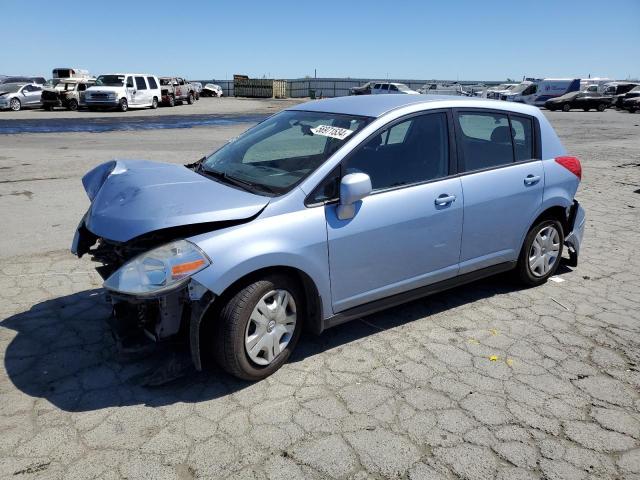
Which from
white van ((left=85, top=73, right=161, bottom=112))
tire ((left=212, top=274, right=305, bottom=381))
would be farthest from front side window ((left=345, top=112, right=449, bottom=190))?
white van ((left=85, top=73, right=161, bottom=112))

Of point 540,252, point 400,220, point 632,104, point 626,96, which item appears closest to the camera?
point 400,220

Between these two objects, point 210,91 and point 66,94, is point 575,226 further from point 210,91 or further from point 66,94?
point 210,91

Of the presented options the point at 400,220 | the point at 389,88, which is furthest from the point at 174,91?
the point at 400,220

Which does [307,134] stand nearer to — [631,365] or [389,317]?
[389,317]

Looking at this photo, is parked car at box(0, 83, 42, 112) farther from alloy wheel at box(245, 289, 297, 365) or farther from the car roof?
alloy wheel at box(245, 289, 297, 365)

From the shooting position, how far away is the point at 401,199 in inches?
152

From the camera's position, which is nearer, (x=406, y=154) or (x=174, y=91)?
(x=406, y=154)

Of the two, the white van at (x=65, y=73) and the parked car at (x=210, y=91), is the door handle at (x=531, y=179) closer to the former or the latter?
the white van at (x=65, y=73)

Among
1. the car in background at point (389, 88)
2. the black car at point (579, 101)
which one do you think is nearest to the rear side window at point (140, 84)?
the car in background at point (389, 88)

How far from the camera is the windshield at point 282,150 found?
12.1 ft

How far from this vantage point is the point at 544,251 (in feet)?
16.5

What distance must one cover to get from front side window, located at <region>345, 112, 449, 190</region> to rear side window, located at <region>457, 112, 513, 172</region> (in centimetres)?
20

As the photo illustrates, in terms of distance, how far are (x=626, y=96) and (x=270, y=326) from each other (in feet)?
148

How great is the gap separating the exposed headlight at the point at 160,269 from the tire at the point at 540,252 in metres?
3.13
